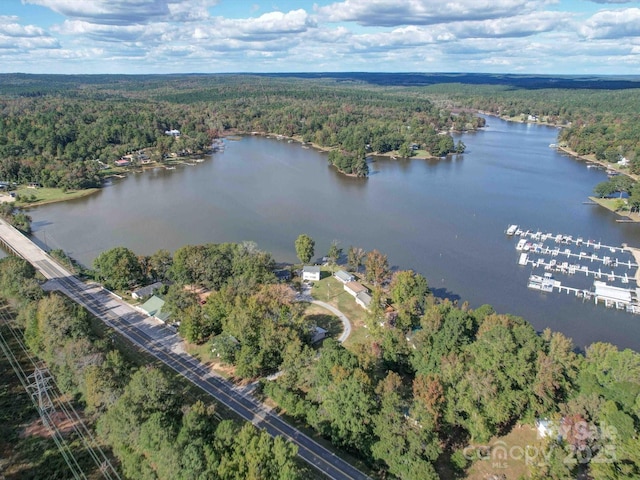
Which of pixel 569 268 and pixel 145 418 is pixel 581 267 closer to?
pixel 569 268

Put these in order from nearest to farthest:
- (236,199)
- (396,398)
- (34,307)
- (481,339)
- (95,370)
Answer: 1. (396,398)
2. (95,370)
3. (481,339)
4. (34,307)
5. (236,199)

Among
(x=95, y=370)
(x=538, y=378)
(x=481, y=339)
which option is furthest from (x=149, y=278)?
(x=538, y=378)

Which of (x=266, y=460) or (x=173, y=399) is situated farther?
(x=173, y=399)

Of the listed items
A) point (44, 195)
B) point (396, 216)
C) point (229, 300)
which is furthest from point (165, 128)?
point (229, 300)

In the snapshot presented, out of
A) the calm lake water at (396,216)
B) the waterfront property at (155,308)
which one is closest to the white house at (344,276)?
the calm lake water at (396,216)

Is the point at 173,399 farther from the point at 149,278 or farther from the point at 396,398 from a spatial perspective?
the point at 149,278

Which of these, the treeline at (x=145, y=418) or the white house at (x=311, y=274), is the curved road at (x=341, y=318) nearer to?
the white house at (x=311, y=274)
